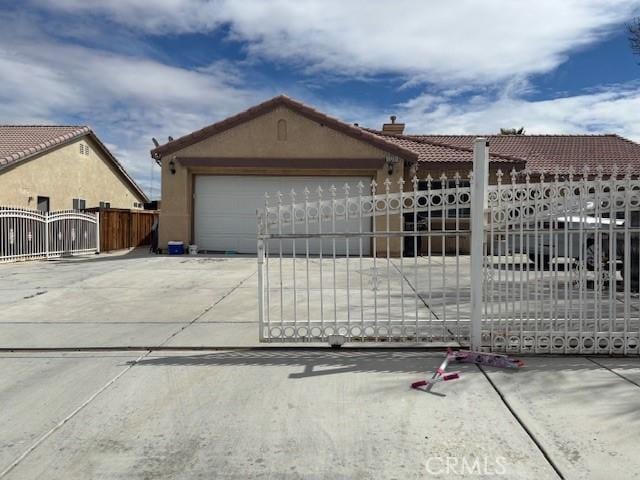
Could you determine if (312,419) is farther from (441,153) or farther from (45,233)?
(441,153)

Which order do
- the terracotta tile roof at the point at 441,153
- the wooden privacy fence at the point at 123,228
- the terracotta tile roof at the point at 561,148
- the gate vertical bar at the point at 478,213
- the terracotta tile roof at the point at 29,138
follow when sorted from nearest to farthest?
the gate vertical bar at the point at 478,213 → the terracotta tile roof at the point at 441,153 → the wooden privacy fence at the point at 123,228 → the terracotta tile roof at the point at 29,138 → the terracotta tile roof at the point at 561,148

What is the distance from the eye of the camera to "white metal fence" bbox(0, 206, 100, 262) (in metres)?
14.7

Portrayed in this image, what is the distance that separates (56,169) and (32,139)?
1.68m

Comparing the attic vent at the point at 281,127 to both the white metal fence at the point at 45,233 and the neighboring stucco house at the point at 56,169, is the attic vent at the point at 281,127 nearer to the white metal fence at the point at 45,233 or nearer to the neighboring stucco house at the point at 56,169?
the white metal fence at the point at 45,233

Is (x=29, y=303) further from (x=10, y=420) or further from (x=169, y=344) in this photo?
(x=10, y=420)

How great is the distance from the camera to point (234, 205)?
57.1 ft

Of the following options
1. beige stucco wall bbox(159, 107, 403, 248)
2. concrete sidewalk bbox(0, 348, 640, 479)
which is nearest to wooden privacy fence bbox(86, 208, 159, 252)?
beige stucco wall bbox(159, 107, 403, 248)

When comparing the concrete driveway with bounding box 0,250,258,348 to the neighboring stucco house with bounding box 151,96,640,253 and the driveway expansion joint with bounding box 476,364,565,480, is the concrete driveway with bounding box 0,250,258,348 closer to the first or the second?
the driveway expansion joint with bounding box 476,364,565,480

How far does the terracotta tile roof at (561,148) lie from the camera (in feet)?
70.7

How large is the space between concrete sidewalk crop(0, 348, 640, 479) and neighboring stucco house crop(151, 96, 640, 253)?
12.1 metres

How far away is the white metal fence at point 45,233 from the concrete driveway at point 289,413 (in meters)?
9.70

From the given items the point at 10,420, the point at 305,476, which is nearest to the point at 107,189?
the point at 10,420

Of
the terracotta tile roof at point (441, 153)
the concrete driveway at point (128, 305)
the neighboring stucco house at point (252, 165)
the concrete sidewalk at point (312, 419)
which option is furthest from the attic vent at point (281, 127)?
the concrete sidewalk at point (312, 419)

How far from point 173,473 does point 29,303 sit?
6.52m
